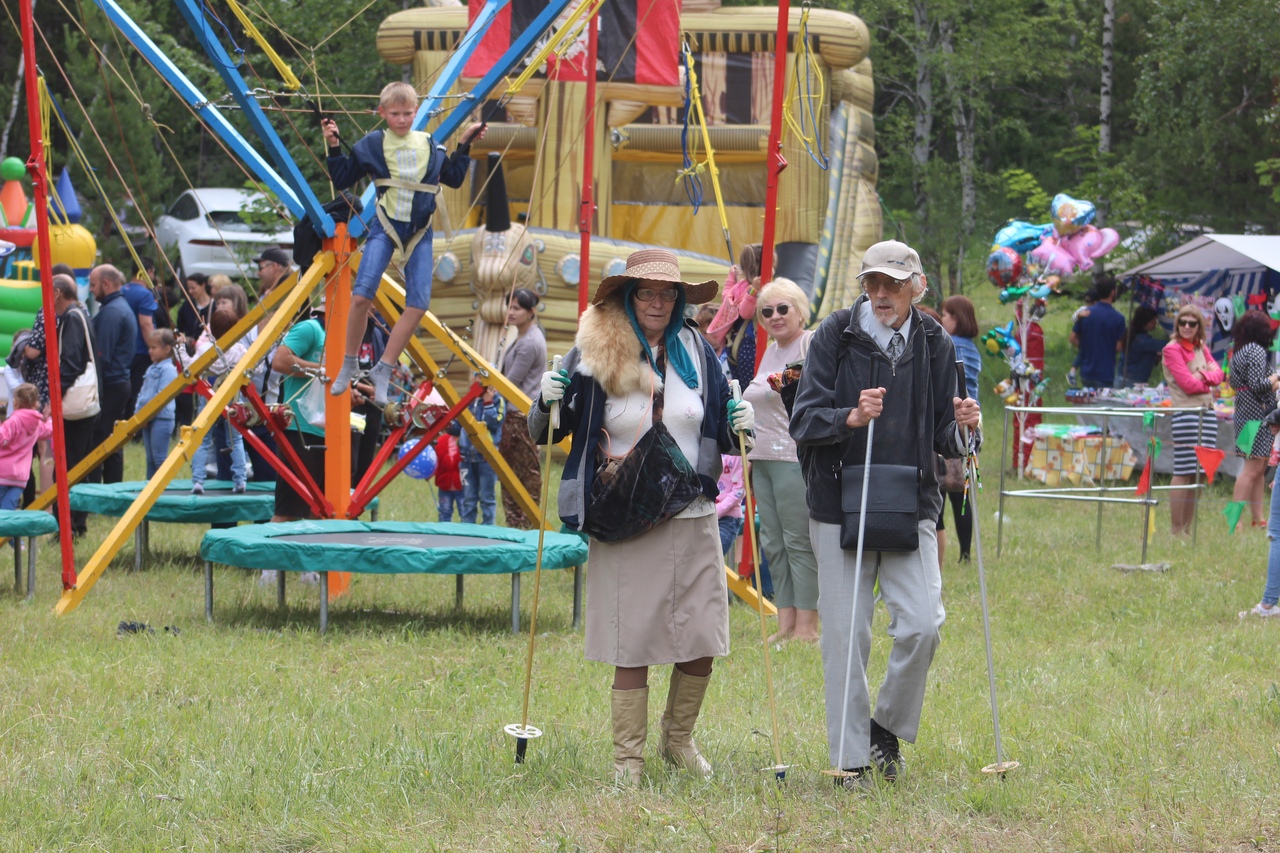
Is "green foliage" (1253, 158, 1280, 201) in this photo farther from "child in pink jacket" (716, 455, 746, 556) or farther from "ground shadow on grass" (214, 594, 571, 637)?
"ground shadow on grass" (214, 594, 571, 637)

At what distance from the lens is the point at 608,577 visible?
16.3ft

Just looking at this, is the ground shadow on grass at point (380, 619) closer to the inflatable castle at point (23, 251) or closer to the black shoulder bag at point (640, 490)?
the black shoulder bag at point (640, 490)

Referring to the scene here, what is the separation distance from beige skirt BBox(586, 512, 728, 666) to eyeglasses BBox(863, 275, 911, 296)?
934 millimetres

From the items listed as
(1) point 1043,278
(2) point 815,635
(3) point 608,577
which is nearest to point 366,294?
(2) point 815,635

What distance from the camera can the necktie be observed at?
4.96 m

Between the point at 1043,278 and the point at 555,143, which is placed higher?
the point at 555,143

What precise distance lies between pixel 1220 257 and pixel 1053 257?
5.46 ft

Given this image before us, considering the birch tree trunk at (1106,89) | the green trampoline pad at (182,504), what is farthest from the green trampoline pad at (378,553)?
the birch tree trunk at (1106,89)

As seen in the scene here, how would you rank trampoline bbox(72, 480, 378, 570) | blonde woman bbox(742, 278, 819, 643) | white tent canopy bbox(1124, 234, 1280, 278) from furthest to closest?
white tent canopy bbox(1124, 234, 1280, 278) < trampoline bbox(72, 480, 378, 570) < blonde woman bbox(742, 278, 819, 643)

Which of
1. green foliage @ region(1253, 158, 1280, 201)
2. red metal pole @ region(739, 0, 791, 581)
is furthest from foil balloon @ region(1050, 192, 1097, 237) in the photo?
red metal pole @ region(739, 0, 791, 581)

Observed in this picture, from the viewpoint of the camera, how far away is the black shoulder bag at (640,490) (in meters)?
4.85

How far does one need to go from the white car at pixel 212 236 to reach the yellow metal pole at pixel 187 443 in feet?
43.7

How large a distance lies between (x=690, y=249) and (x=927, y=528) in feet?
43.9

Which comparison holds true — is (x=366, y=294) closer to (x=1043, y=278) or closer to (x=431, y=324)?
(x=431, y=324)
